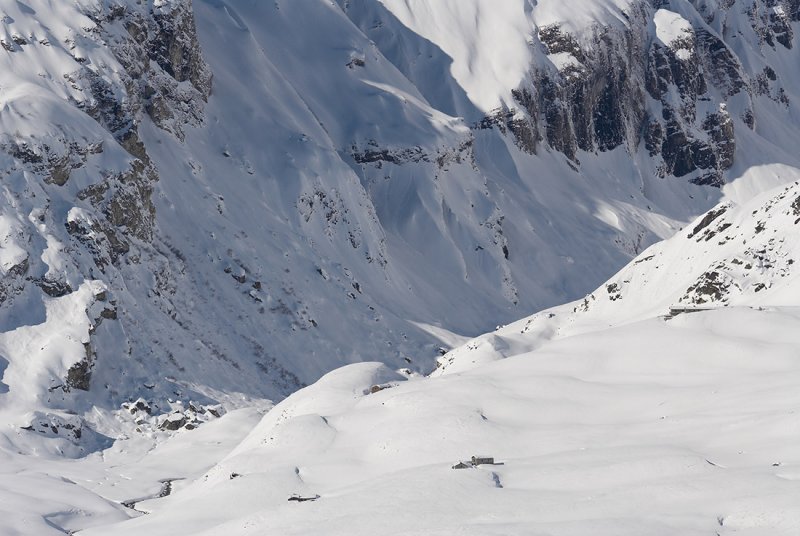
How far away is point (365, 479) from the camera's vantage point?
26.9 m

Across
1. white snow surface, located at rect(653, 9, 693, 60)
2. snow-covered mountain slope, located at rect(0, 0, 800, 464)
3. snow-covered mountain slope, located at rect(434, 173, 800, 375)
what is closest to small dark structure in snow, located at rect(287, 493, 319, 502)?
snow-covered mountain slope, located at rect(434, 173, 800, 375)

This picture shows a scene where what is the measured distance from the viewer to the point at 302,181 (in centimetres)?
6956

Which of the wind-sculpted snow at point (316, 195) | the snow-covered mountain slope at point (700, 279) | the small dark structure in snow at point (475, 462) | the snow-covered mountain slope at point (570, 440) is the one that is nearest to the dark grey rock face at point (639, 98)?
the wind-sculpted snow at point (316, 195)

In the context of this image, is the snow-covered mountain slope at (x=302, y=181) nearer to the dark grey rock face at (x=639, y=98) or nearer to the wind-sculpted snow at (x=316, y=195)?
the wind-sculpted snow at (x=316, y=195)

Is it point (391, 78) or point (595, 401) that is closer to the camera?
point (595, 401)

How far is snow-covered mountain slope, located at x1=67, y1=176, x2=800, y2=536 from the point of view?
20672 millimetres

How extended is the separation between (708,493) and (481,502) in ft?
13.3

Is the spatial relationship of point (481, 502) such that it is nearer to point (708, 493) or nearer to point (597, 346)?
point (708, 493)

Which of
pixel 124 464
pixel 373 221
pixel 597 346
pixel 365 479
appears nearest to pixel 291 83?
pixel 373 221

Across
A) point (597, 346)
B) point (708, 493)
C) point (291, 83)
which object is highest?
point (291, 83)

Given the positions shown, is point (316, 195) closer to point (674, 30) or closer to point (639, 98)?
point (639, 98)

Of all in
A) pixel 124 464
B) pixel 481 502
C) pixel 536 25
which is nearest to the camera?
pixel 481 502

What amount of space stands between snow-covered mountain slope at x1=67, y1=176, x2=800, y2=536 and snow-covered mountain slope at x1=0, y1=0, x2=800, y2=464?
1406cm

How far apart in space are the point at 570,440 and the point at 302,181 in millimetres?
44418
